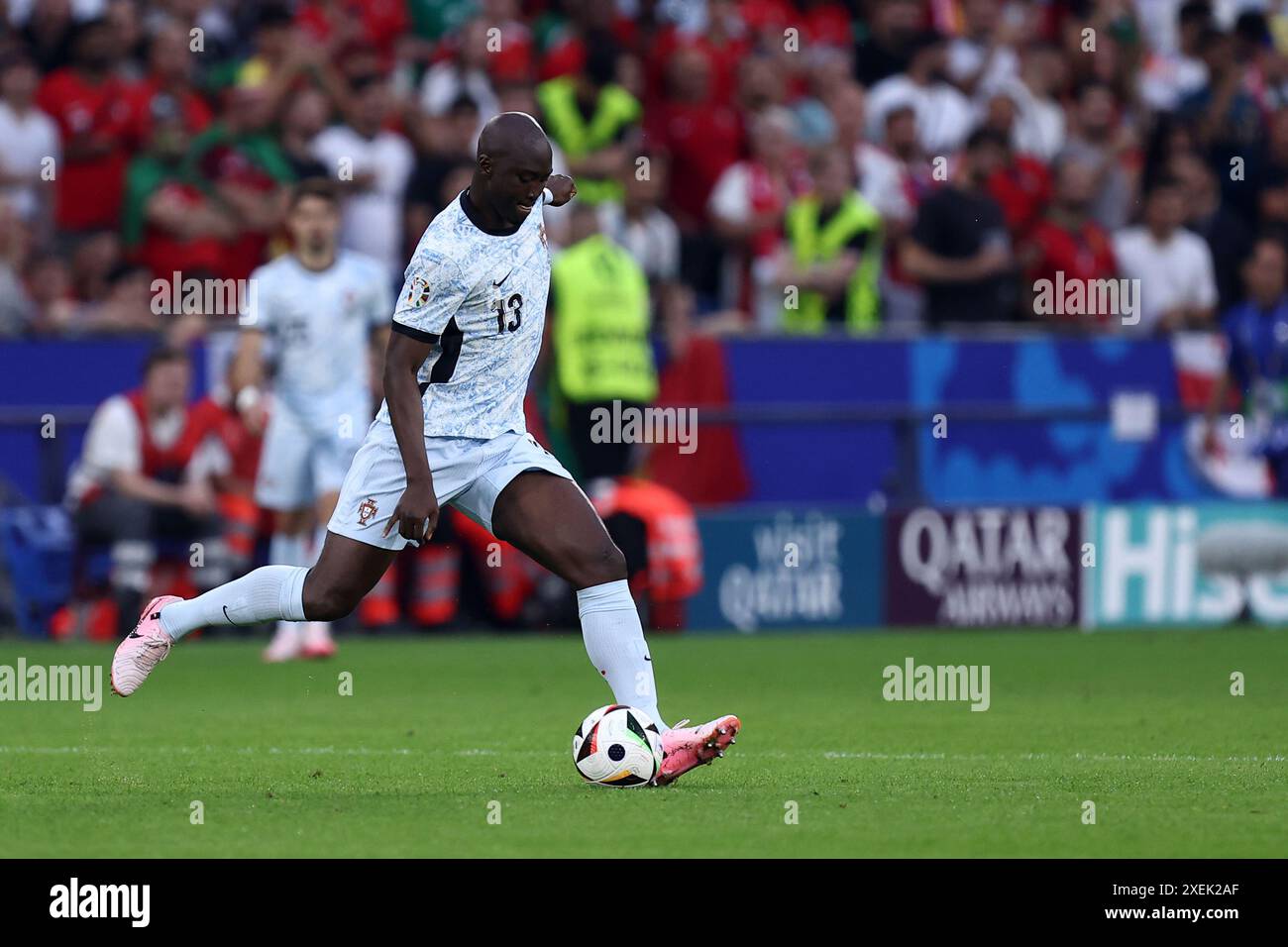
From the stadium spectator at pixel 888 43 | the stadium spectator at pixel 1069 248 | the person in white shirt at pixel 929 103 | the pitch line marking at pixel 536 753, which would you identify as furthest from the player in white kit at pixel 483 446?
the stadium spectator at pixel 888 43

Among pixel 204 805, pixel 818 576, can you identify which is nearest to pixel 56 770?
pixel 204 805

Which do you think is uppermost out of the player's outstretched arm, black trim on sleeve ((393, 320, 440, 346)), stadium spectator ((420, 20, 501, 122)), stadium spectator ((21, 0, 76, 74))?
stadium spectator ((21, 0, 76, 74))

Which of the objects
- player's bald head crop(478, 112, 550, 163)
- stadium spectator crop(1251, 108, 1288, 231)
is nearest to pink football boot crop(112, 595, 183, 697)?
player's bald head crop(478, 112, 550, 163)

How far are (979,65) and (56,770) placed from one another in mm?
12001

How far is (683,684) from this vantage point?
39.4 feet

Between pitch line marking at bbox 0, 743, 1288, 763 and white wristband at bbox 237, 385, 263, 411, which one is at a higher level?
white wristband at bbox 237, 385, 263, 411

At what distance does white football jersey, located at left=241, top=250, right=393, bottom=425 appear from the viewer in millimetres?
13031

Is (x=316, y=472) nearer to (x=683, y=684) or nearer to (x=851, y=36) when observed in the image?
(x=683, y=684)

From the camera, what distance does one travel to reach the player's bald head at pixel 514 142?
7840mm

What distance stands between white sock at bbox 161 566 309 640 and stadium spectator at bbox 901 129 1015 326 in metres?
8.82

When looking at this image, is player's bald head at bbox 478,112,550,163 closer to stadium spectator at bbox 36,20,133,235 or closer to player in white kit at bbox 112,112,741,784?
player in white kit at bbox 112,112,741,784

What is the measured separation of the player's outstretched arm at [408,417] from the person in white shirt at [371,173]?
7.77m

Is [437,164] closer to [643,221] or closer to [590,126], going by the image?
[590,126]

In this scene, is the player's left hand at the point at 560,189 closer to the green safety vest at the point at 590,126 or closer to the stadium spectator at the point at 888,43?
the green safety vest at the point at 590,126
